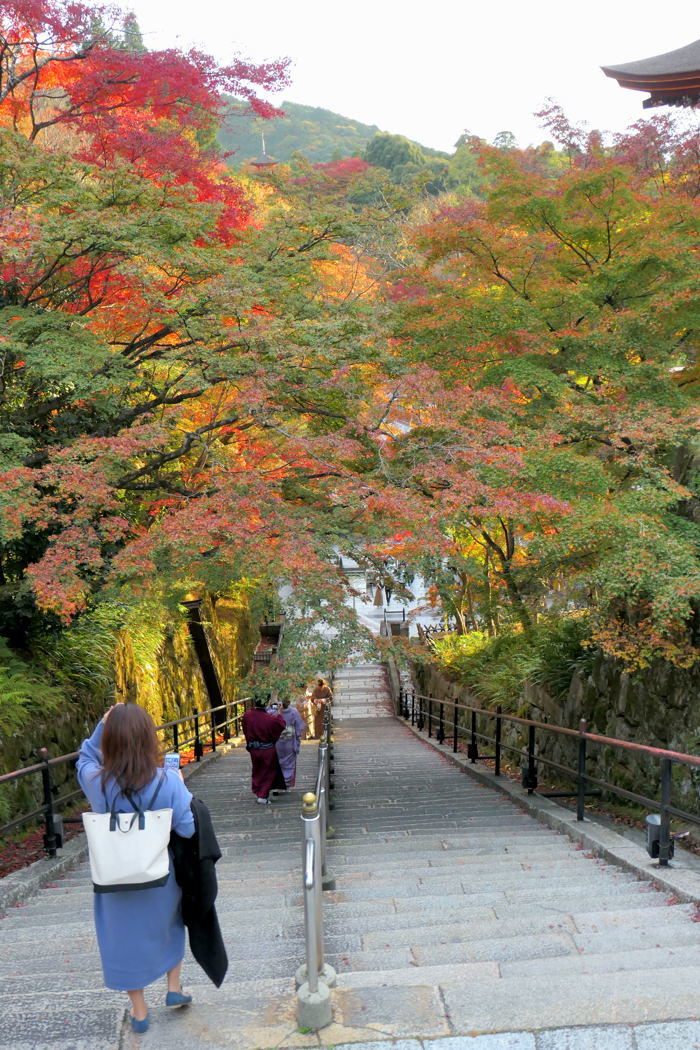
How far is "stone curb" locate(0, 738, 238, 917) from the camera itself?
4934mm

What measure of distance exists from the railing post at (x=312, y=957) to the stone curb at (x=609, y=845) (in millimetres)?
2483

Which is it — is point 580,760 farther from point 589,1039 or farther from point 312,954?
point 312,954

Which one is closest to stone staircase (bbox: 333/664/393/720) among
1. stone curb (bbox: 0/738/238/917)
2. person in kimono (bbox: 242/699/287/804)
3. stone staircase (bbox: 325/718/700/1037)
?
person in kimono (bbox: 242/699/287/804)

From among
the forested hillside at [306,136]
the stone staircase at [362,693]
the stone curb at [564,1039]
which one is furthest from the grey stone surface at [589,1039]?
the forested hillside at [306,136]

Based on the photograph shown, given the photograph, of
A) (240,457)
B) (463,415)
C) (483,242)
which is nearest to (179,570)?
(240,457)

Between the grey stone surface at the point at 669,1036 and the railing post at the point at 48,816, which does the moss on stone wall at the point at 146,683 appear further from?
the grey stone surface at the point at 669,1036

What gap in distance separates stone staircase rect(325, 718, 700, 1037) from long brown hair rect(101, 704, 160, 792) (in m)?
1.24

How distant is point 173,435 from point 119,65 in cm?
470

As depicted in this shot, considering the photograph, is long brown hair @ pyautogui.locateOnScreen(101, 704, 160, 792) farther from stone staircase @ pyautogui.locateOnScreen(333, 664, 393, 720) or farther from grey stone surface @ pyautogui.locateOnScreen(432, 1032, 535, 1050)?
stone staircase @ pyautogui.locateOnScreen(333, 664, 393, 720)

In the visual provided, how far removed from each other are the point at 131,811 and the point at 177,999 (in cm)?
89

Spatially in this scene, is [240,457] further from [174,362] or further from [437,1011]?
[437,1011]

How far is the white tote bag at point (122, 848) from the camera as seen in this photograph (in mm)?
2787

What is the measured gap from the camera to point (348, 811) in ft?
28.6

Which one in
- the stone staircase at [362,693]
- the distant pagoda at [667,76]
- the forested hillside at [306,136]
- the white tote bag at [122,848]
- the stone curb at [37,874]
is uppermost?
the forested hillside at [306,136]
